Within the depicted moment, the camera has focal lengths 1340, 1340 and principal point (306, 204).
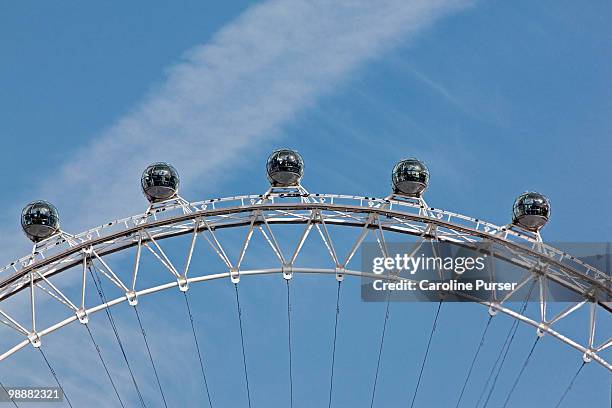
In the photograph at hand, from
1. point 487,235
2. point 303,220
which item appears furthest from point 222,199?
point 487,235

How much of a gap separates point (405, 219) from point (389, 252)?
156 cm

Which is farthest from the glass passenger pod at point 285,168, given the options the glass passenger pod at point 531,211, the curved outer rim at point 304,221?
the glass passenger pod at point 531,211

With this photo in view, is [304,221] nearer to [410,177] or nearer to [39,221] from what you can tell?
[410,177]

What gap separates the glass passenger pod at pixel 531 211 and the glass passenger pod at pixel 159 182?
9.85m

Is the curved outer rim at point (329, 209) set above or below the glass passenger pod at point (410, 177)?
below

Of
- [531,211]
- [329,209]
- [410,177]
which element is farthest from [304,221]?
[531,211]

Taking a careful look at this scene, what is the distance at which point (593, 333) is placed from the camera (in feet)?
125

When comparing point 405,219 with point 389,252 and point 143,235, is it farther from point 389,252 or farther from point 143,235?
point 143,235

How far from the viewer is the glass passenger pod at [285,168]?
1491 inches

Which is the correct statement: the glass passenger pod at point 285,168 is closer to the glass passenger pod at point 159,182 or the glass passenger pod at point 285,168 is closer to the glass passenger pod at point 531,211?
the glass passenger pod at point 159,182

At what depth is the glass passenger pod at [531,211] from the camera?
38.2 metres

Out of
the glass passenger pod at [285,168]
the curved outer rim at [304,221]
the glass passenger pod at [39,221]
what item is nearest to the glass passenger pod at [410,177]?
the curved outer rim at [304,221]

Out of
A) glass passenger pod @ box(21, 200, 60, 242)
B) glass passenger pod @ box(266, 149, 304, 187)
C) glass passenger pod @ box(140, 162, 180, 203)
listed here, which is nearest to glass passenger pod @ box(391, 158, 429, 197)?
glass passenger pod @ box(266, 149, 304, 187)

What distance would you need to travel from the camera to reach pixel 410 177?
37.8 metres
